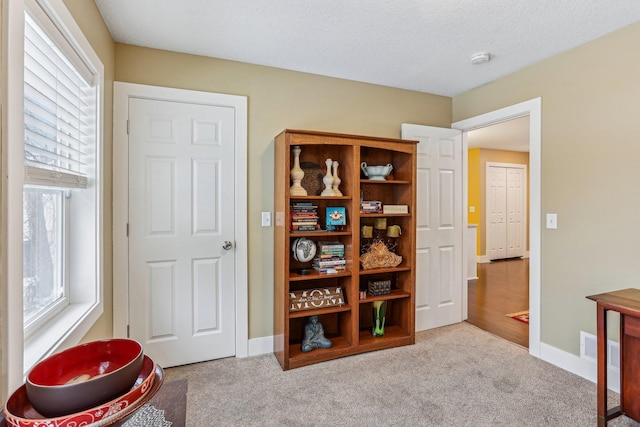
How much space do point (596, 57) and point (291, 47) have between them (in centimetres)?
212

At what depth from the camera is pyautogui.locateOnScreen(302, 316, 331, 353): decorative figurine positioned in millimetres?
2656

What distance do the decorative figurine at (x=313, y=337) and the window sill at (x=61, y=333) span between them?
1.46 meters

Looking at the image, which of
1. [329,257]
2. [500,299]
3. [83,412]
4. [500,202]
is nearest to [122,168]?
[329,257]

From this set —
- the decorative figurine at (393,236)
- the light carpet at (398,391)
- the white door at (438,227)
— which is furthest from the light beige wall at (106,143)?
the white door at (438,227)

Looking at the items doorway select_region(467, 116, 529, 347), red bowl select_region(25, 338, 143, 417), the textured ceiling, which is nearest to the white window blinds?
the textured ceiling

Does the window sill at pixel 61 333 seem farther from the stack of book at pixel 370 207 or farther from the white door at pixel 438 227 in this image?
the white door at pixel 438 227

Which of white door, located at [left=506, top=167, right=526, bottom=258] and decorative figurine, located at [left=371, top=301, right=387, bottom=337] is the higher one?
white door, located at [left=506, top=167, right=526, bottom=258]

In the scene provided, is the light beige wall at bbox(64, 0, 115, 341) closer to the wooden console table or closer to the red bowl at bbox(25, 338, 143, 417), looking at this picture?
the red bowl at bbox(25, 338, 143, 417)

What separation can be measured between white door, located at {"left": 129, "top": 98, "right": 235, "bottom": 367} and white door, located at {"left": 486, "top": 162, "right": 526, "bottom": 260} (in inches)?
245

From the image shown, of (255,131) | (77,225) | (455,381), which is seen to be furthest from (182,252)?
(455,381)

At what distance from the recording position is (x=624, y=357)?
1843mm

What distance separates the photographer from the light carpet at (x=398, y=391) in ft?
6.32

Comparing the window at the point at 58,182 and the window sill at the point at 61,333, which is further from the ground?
the window at the point at 58,182

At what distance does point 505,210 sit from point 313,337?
6356 mm
